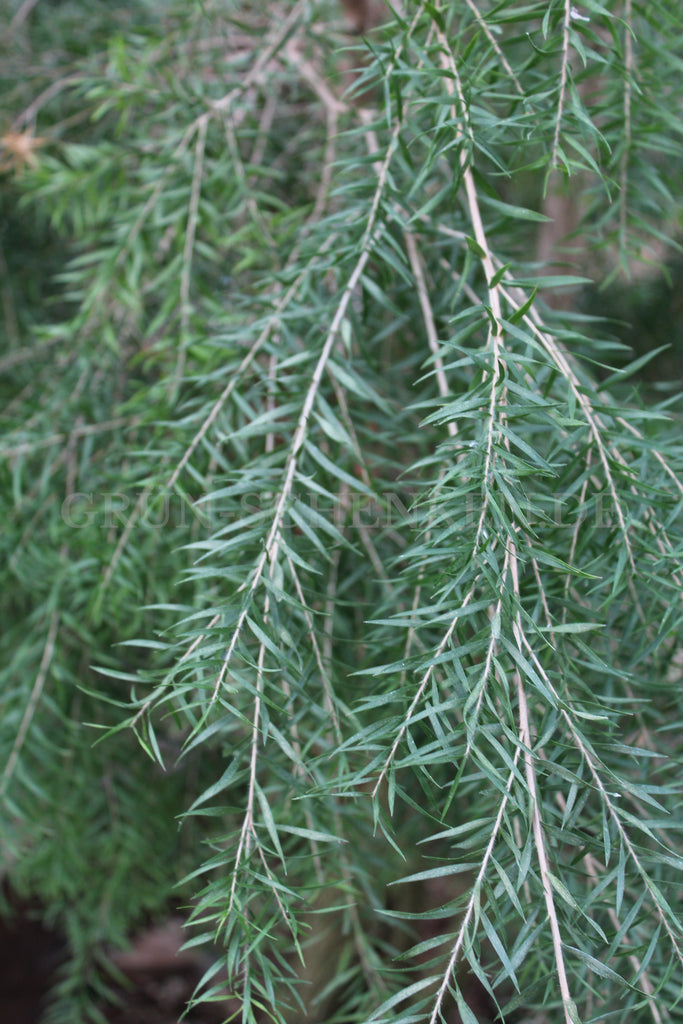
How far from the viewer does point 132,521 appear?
75 centimetres

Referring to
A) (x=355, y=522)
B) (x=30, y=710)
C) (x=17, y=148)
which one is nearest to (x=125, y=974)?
(x=30, y=710)

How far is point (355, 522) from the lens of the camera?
72 cm

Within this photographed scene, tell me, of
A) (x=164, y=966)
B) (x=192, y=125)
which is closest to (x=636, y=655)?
(x=192, y=125)

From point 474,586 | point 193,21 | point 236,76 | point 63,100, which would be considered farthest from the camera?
point 63,100

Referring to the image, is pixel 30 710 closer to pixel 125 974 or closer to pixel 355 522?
pixel 355 522

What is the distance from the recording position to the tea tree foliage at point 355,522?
50 cm

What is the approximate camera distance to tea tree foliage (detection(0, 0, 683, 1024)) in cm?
50

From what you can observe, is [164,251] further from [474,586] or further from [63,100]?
[474,586]

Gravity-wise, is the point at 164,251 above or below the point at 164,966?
above

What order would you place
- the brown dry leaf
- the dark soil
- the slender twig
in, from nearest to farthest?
the slender twig → the brown dry leaf → the dark soil

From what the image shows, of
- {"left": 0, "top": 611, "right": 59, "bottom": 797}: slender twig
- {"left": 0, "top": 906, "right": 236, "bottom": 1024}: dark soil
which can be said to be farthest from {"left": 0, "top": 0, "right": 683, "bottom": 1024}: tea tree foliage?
{"left": 0, "top": 906, "right": 236, "bottom": 1024}: dark soil

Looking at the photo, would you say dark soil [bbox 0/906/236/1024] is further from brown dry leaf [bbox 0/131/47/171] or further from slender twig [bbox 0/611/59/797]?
brown dry leaf [bbox 0/131/47/171]

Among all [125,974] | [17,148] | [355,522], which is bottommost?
[125,974]

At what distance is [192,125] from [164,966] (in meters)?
1.75
